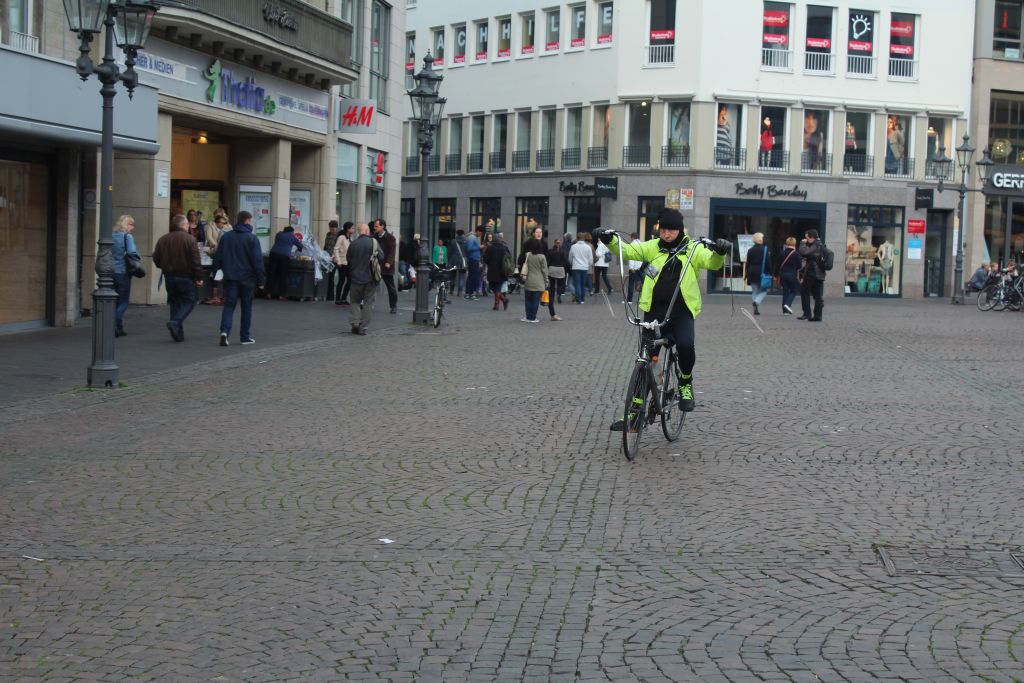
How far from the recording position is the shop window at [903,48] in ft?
172

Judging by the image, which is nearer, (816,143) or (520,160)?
(816,143)

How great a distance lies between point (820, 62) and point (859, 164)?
160 inches

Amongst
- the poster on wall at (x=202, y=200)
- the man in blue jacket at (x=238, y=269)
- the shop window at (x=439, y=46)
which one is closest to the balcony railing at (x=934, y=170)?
the shop window at (x=439, y=46)

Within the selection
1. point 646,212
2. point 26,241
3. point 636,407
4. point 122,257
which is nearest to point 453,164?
point 646,212

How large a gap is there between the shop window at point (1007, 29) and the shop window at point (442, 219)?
22.7 meters

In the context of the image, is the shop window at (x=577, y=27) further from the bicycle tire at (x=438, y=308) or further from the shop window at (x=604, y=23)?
the bicycle tire at (x=438, y=308)

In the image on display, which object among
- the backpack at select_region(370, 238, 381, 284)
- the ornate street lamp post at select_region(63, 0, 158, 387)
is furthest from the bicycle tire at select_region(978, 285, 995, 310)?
the ornate street lamp post at select_region(63, 0, 158, 387)

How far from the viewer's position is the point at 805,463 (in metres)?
9.76

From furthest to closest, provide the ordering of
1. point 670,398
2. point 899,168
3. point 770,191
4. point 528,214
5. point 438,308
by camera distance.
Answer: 1. point 528,214
2. point 899,168
3. point 770,191
4. point 438,308
5. point 670,398

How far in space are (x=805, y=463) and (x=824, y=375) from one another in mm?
6733

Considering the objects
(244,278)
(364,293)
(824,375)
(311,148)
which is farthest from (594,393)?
(311,148)

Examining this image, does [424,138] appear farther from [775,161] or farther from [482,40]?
[482,40]

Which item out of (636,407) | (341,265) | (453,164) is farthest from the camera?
(453,164)

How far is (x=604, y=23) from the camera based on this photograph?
52.3 metres
